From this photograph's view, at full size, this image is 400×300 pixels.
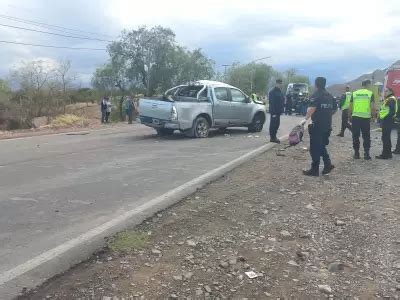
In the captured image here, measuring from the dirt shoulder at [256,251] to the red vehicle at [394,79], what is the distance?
15577 millimetres

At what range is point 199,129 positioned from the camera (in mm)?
15883

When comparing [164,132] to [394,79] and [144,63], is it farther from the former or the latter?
[144,63]

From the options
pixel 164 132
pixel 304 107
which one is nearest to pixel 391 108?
pixel 164 132

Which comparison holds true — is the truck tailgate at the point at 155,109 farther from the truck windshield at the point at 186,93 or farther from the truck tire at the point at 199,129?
the truck tire at the point at 199,129

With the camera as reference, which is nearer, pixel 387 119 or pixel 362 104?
pixel 362 104


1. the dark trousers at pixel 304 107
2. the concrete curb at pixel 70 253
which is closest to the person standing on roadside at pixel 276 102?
the concrete curb at pixel 70 253

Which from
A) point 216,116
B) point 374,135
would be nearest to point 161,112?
point 216,116

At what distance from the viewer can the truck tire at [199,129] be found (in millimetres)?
15641

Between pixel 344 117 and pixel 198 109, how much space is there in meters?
4.95

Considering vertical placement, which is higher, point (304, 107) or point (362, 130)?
point (304, 107)

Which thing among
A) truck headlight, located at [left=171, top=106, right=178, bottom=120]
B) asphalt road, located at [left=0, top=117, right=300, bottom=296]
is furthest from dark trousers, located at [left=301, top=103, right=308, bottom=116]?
truck headlight, located at [left=171, top=106, right=178, bottom=120]

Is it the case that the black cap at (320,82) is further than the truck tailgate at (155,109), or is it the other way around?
the truck tailgate at (155,109)

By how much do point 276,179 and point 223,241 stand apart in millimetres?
3546

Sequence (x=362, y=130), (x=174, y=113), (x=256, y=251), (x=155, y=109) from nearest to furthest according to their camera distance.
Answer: (x=256, y=251) < (x=362, y=130) < (x=174, y=113) < (x=155, y=109)
